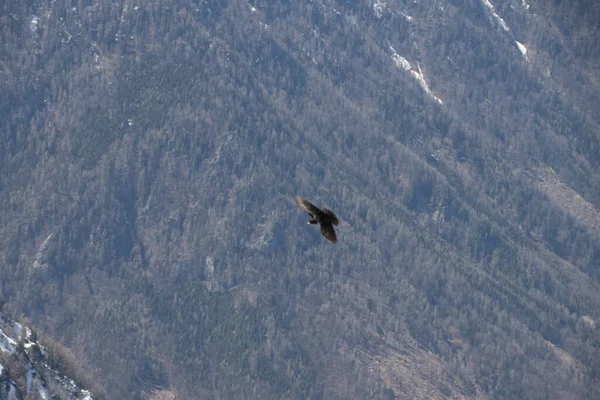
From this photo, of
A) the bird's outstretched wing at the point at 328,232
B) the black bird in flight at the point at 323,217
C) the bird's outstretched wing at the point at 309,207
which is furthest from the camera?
the bird's outstretched wing at the point at 328,232

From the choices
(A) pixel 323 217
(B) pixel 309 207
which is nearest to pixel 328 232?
(A) pixel 323 217

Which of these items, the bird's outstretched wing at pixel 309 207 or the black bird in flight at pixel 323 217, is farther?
the bird's outstretched wing at pixel 309 207

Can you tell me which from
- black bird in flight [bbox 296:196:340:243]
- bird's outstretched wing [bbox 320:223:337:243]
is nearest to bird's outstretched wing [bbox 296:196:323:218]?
black bird in flight [bbox 296:196:340:243]

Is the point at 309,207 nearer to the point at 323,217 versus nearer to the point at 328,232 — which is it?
the point at 323,217

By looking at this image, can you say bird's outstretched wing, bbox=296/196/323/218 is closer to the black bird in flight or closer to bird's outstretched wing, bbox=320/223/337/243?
the black bird in flight

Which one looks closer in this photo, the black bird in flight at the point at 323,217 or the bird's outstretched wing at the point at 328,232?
the black bird in flight at the point at 323,217

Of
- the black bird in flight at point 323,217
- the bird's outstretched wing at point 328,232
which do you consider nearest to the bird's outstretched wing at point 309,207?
the black bird in flight at point 323,217

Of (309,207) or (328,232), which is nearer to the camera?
(309,207)

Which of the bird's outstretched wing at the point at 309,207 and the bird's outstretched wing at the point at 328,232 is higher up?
the bird's outstretched wing at the point at 309,207

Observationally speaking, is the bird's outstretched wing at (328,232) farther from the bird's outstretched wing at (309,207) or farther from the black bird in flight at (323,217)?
the bird's outstretched wing at (309,207)

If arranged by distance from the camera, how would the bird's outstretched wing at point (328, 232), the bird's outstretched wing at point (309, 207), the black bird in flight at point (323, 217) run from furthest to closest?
the bird's outstretched wing at point (328, 232), the bird's outstretched wing at point (309, 207), the black bird in flight at point (323, 217)
